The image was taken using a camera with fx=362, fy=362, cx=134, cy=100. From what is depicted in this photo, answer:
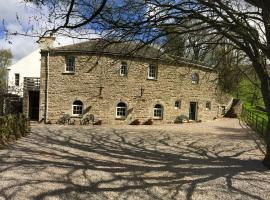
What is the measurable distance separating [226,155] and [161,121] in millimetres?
16575

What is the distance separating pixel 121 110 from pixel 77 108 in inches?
141

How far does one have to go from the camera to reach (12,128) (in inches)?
689

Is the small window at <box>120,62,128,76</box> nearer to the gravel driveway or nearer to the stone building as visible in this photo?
the stone building

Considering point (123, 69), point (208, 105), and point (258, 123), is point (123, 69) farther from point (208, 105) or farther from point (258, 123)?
point (208, 105)

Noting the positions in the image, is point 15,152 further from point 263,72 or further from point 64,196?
point 263,72

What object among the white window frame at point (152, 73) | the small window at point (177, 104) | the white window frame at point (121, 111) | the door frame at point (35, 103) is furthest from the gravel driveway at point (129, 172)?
the small window at point (177, 104)

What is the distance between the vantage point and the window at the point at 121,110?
96.7 ft

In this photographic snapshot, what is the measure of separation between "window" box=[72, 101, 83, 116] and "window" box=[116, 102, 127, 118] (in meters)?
2.92

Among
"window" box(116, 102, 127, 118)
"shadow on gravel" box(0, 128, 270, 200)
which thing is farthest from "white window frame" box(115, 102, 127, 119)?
"shadow on gravel" box(0, 128, 270, 200)

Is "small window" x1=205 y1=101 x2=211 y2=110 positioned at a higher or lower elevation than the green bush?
higher

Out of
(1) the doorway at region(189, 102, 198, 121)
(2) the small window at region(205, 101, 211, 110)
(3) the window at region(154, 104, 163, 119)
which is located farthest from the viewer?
(2) the small window at region(205, 101, 211, 110)

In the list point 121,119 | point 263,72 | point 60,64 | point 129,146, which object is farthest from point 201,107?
point 263,72

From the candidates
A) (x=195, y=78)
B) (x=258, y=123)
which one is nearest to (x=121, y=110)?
(x=195, y=78)

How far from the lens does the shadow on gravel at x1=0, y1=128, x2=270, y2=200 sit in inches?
339
